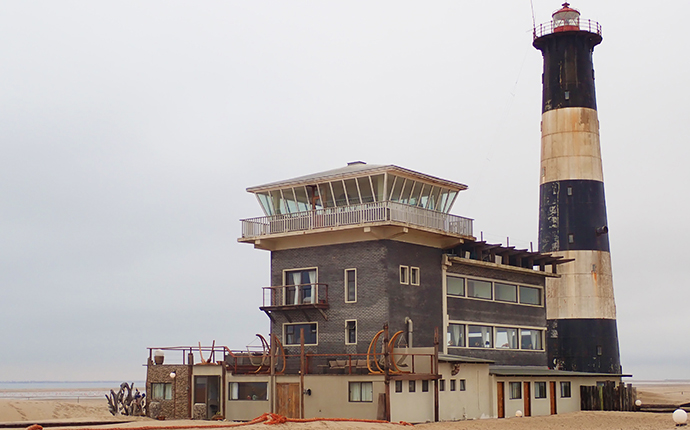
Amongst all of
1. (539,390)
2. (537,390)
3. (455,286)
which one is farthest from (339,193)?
(539,390)

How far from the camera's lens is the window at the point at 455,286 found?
147 ft

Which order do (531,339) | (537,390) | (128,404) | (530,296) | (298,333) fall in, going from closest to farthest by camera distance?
(298,333)
(537,390)
(128,404)
(531,339)
(530,296)

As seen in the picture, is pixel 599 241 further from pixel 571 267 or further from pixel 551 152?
pixel 551 152

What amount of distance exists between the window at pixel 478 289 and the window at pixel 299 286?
8.53 metres

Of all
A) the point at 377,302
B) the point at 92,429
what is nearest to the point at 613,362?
the point at 377,302

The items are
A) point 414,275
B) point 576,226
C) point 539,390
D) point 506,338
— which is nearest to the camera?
point 414,275

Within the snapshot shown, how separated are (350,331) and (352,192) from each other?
22.2 ft

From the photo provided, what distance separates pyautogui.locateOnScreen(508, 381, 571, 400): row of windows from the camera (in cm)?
4375

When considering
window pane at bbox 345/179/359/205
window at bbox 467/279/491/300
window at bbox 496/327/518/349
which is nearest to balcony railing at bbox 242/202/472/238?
window pane at bbox 345/179/359/205

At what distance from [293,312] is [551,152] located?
2113cm

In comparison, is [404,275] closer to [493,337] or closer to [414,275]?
[414,275]

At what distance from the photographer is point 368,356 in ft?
123

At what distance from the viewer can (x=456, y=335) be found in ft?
146

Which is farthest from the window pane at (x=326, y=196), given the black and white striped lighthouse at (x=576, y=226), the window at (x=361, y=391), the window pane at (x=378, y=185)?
the black and white striped lighthouse at (x=576, y=226)
